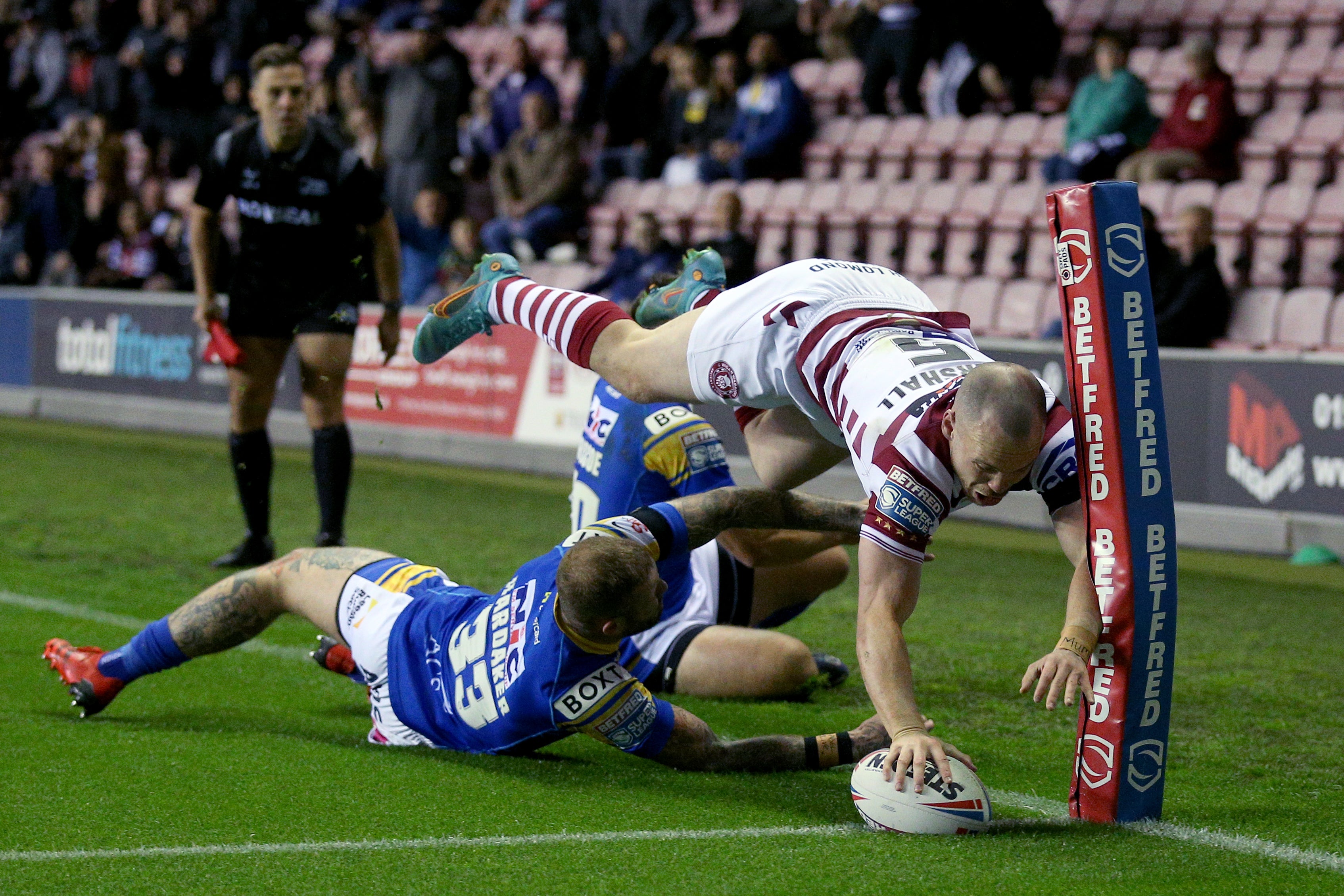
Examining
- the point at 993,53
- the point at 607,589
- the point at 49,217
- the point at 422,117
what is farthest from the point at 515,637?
the point at 49,217

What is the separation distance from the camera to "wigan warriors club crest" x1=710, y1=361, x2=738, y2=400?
4.57 meters

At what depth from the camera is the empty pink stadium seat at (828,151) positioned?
45.8 feet

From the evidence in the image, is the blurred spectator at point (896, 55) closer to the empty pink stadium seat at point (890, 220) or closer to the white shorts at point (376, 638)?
the empty pink stadium seat at point (890, 220)

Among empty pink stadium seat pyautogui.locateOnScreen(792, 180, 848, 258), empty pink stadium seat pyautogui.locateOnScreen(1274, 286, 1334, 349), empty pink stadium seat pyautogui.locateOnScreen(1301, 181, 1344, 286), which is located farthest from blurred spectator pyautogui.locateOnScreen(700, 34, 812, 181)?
empty pink stadium seat pyautogui.locateOnScreen(1274, 286, 1334, 349)

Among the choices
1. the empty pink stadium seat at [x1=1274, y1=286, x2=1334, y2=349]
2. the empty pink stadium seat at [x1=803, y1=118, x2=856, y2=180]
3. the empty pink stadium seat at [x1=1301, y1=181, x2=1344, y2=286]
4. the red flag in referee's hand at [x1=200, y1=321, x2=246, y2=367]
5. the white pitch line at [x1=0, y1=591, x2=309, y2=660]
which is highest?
the empty pink stadium seat at [x1=803, y1=118, x2=856, y2=180]

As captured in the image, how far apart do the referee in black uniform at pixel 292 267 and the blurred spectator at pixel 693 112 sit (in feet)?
22.0

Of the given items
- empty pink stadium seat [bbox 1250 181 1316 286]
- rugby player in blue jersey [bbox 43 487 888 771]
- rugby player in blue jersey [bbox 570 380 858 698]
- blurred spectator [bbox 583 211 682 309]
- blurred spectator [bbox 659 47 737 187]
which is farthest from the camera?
blurred spectator [bbox 659 47 737 187]

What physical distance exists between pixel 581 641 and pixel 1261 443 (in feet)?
19.4

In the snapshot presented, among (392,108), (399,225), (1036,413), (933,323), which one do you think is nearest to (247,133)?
(933,323)

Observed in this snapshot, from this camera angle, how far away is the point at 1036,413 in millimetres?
3668

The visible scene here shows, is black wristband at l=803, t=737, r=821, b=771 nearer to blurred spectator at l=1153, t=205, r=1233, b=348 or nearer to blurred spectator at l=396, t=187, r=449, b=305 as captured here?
blurred spectator at l=1153, t=205, r=1233, b=348

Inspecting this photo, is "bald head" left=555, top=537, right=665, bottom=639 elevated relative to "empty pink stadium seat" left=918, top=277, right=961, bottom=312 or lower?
lower

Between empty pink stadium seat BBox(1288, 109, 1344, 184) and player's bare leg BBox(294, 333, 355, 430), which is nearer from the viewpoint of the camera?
player's bare leg BBox(294, 333, 355, 430)

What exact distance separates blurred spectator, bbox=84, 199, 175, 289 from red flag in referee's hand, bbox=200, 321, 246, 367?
28.1ft
